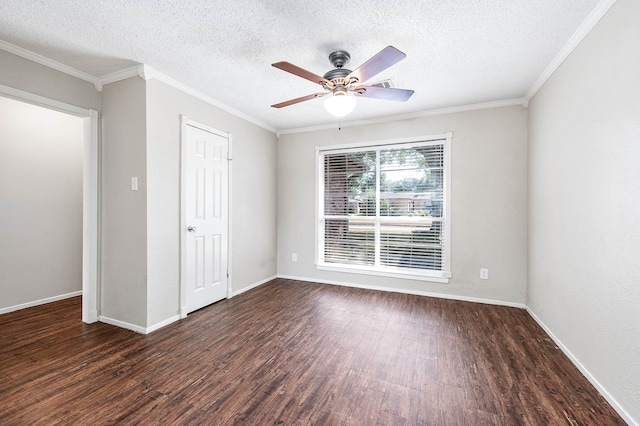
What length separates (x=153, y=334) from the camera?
2648mm

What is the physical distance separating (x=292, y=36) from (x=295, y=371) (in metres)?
2.56

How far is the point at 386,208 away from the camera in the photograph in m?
4.12

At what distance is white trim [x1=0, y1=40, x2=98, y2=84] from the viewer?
2298 millimetres

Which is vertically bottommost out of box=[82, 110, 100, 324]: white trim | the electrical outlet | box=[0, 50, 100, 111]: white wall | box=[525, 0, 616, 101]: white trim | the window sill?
the window sill

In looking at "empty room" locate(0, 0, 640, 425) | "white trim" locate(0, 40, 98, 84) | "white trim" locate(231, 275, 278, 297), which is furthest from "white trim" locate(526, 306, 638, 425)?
"white trim" locate(0, 40, 98, 84)

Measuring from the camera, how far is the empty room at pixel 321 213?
5.76ft

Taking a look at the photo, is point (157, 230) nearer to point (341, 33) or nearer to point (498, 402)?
point (341, 33)

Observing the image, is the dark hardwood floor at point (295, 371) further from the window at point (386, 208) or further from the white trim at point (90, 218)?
the window at point (386, 208)

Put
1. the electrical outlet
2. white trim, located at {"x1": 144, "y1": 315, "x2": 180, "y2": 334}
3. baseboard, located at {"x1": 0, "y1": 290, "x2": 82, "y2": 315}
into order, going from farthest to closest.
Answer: the electrical outlet < baseboard, located at {"x1": 0, "y1": 290, "x2": 82, "y2": 315} < white trim, located at {"x1": 144, "y1": 315, "x2": 180, "y2": 334}

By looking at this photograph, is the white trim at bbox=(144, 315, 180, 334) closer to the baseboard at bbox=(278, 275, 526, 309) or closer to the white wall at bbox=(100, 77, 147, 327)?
Answer: the white wall at bbox=(100, 77, 147, 327)

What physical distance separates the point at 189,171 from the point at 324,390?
2.60 meters

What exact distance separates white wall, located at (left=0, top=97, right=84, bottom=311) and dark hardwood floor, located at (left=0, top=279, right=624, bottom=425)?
451mm

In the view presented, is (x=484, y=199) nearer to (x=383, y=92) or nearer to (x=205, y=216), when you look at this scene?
(x=383, y=92)

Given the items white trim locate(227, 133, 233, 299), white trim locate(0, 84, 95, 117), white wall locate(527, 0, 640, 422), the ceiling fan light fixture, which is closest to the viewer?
white wall locate(527, 0, 640, 422)
